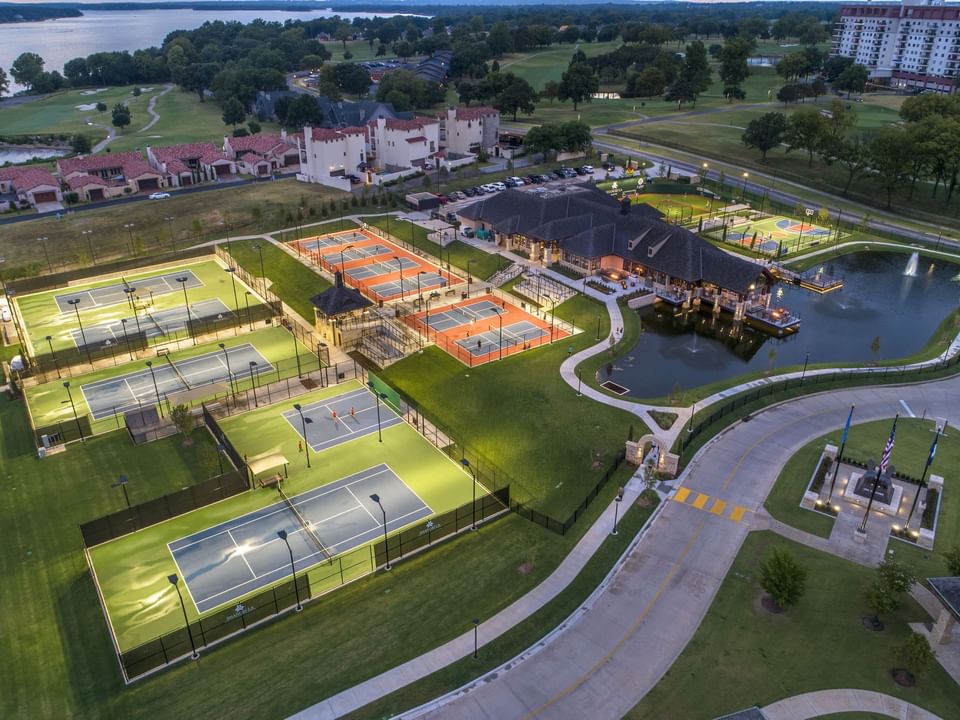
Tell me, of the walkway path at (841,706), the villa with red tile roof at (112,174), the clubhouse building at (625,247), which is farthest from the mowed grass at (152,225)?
the walkway path at (841,706)

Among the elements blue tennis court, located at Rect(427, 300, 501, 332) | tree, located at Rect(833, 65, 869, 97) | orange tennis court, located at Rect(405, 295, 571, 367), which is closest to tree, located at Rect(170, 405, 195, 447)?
orange tennis court, located at Rect(405, 295, 571, 367)

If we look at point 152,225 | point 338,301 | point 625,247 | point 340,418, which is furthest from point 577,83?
point 340,418

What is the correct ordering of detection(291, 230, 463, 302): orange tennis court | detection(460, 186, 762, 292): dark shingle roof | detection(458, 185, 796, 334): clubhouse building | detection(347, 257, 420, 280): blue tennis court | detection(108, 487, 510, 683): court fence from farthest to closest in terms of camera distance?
1. detection(347, 257, 420, 280): blue tennis court
2. detection(291, 230, 463, 302): orange tennis court
3. detection(460, 186, 762, 292): dark shingle roof
4. detection(458, 185, 796, 334): clubhouse building
5. detection(108, 487, 510, 683): court fence

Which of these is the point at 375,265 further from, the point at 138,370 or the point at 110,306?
the point at 138,370

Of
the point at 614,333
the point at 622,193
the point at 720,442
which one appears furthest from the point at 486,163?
the point at 720,442

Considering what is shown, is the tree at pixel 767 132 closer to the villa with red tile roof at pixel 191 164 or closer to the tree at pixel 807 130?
the tree at pixel 807 130

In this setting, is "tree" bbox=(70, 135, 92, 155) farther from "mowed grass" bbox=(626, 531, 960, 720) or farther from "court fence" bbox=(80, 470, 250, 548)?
"mowed grass" bbox=(626, 531, 960, 720)
